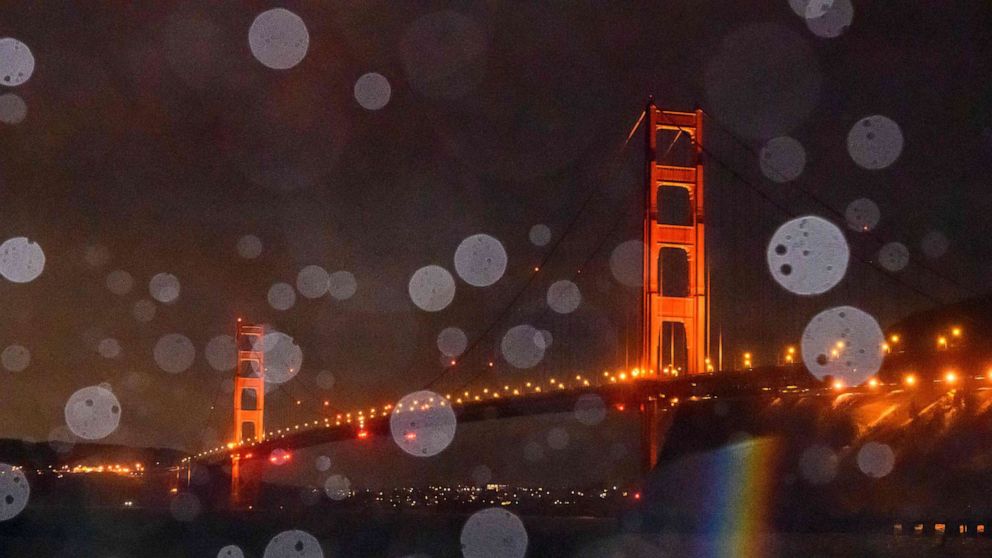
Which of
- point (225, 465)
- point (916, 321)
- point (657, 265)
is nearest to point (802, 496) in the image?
point (657, 265)

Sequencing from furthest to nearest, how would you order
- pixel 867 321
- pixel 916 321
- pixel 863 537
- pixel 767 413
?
pixel 916 321
pixel 767 413
pixel 863 537
pixel 867 321

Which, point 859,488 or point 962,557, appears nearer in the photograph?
point 962,557

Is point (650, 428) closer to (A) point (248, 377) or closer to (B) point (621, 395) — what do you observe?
(B) point (621, 395)

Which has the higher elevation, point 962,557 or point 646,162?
point 646,162

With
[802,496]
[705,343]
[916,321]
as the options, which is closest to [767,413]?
[802,496]

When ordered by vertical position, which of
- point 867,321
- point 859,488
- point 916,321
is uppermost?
point 916,321

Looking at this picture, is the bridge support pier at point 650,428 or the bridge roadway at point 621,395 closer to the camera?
the bridge roadway at point 621,395

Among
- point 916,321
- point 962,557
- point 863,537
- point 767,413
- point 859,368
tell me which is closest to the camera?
point 859,368

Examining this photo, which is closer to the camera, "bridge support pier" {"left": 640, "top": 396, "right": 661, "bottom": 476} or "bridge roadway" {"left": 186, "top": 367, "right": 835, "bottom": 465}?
"bridge roadway" {"left": 186, "top": 367, "right": 835, "bottom": 465}

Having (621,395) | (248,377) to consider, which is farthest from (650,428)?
(248,377)

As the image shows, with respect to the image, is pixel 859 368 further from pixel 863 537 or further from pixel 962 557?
pixel 863 537
